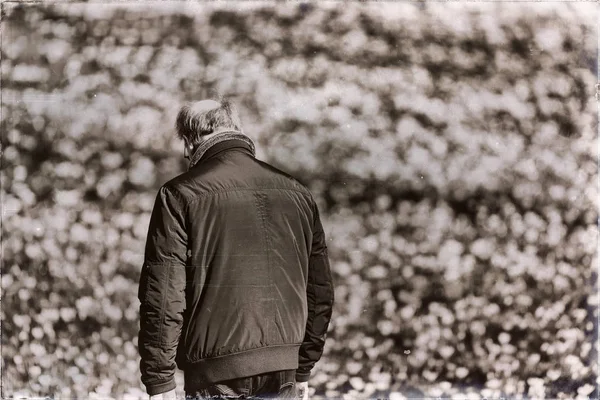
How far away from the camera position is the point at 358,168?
280 centimetres

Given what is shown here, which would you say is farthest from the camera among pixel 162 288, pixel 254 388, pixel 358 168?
pixel 358 168

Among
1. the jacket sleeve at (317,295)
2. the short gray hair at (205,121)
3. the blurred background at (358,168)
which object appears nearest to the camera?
the short gray hair at (205,121)

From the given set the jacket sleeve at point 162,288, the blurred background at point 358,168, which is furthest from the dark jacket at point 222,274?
the blurred background at point 358,168

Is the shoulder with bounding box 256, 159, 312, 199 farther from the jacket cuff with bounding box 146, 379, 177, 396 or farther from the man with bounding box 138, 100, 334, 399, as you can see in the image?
the jacket cuff with bounding box 146, 379, 177, 396

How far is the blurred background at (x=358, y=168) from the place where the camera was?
2.79 meters

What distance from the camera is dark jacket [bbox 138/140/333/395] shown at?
6.31 ft

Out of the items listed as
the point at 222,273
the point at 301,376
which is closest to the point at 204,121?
the point at 222,273

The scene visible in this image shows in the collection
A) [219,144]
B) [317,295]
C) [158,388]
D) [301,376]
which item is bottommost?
[301,376]

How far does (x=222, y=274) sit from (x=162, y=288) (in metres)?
0.19

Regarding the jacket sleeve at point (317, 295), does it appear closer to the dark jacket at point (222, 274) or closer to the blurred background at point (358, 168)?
the dark jacket at point (222, 274)

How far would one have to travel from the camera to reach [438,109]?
2.81 m

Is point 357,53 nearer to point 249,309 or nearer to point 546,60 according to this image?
point 546,60

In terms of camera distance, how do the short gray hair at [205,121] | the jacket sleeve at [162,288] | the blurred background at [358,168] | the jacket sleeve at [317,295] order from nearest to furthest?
the jacket sleeve at [162,288] < the short gray hair at [205,121] < the jacket sleeve at [317,295] < the blurred background at [358,168]

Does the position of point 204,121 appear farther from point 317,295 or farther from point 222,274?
point 317,295
